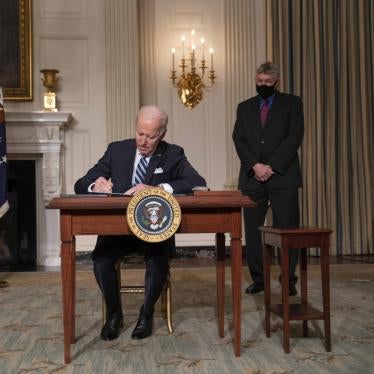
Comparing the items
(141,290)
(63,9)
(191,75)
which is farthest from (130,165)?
(63,9)

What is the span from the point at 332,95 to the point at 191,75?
5.61 feet

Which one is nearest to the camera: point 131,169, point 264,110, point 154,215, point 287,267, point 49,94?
point 154,215

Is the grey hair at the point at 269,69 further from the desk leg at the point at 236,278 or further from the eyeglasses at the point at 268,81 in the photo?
Result: the desk leg at the point at 236,278

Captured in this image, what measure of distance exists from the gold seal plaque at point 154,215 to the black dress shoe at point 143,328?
27.7 inches

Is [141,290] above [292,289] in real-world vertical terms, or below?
above

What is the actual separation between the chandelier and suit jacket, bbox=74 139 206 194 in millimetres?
3701

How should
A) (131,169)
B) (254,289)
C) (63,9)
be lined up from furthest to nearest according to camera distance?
(63,9), (254,289), (131,169)

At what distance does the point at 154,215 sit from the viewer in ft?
8.72

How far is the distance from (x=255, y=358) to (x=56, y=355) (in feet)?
3.05

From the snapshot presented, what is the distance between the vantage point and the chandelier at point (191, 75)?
22.8 ft

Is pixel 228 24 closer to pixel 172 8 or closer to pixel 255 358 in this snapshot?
pixel 172 8

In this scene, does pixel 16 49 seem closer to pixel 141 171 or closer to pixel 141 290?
pixel 141 171

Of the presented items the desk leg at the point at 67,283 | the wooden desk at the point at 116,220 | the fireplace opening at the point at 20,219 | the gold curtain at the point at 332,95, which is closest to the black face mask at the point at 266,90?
the wooden desk at the point at 116,220

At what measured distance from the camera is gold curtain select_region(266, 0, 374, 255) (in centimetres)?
714
